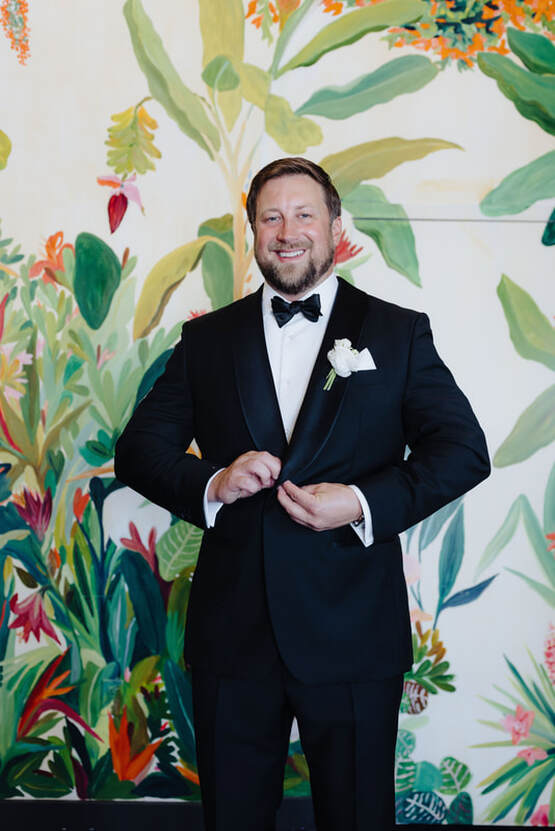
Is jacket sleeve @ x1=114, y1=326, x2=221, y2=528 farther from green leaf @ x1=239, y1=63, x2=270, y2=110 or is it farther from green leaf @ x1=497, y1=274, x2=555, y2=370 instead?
green leaf @ x1=497, y1=274, x2=555, y2=370

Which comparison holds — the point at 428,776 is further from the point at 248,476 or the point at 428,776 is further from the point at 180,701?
the point at 248,476

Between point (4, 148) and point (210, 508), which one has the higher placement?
point (4, 148)

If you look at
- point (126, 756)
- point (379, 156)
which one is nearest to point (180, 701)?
point (126, 756)

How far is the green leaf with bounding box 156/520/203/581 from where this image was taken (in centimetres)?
254

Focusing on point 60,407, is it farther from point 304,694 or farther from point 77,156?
point 304,694

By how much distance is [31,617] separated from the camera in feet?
8.51

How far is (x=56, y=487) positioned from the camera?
8.48 ft

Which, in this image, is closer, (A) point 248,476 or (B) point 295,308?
(A) point 248,476

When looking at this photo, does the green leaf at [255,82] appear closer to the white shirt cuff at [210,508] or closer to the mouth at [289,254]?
the mouth at [289,254]

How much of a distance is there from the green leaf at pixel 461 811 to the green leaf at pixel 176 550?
111 cm

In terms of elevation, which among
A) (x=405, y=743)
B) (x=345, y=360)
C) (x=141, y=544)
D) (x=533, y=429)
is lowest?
(x=405, y=743)

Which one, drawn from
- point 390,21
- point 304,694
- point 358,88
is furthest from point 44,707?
point 390,21

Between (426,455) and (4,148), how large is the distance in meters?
1.78

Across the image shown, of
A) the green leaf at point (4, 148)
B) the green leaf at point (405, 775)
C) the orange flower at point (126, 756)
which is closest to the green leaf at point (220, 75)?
the green leaf at point (4, 148)
